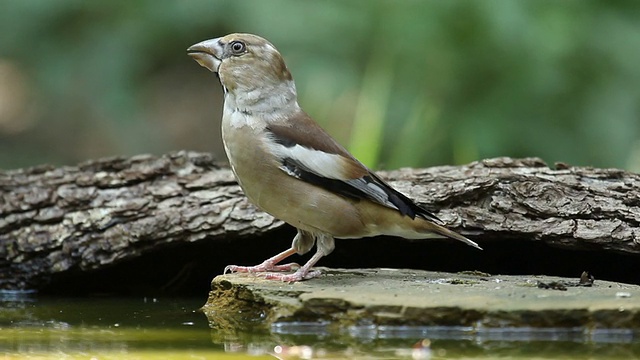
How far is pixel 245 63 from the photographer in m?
5.26

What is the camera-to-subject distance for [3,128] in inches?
526

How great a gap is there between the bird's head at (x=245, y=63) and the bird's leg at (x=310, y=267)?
851 mm

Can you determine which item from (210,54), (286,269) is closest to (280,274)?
(286,269)

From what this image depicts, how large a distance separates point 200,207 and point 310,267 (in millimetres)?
1057

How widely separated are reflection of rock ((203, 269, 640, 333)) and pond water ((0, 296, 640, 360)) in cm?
4

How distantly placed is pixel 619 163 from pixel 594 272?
357cm

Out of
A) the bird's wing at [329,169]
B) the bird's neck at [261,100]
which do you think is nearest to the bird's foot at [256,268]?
the bird's wing at [329,169]

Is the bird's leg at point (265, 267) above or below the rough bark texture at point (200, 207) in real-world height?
below

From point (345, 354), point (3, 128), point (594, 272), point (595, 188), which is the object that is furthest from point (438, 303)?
point (3, 128)

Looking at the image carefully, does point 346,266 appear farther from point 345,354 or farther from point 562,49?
point 562,49

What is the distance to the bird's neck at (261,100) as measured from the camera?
5.18 m

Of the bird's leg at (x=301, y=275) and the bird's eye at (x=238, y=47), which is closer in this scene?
the bird's leg at (x=301, y=275)

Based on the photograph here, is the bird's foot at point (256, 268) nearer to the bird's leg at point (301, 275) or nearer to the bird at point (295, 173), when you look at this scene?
the bird at point (295, 173)

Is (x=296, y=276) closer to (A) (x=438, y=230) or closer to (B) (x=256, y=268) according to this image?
(B) (x=256, y=268)
